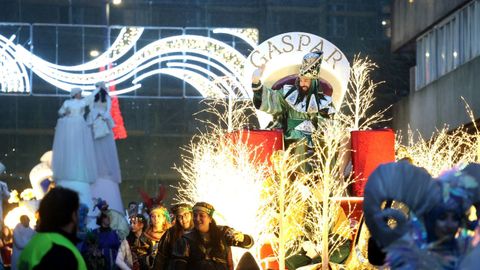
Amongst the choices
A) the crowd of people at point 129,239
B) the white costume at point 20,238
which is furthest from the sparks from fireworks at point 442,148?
the white costume at point 20,238

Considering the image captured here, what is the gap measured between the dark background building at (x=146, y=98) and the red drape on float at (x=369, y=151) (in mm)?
24136

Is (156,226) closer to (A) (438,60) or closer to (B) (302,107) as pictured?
(B) (302,107)

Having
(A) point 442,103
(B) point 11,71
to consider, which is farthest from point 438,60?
(B) point 11,71

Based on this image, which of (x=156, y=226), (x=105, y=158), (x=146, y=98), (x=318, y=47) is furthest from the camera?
(x=146, y=98)

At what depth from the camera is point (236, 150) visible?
2145 cm

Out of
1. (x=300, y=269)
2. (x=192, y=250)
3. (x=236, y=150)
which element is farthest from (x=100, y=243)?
(x=236, y=150)

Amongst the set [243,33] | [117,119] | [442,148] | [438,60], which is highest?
[243,33]

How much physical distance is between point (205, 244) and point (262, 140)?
857cm

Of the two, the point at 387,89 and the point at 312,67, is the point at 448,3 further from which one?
the point at 312,67

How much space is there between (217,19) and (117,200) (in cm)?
2452

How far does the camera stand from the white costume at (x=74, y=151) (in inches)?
888

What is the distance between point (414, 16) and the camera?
1779 inches

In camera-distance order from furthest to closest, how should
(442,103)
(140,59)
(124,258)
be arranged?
1. (140,59)
2. (442,103)
3. (124,258)

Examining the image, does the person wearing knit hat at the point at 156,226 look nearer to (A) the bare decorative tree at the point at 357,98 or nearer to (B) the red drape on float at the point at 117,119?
(A) the bare decorative tree at the point at 357,98
